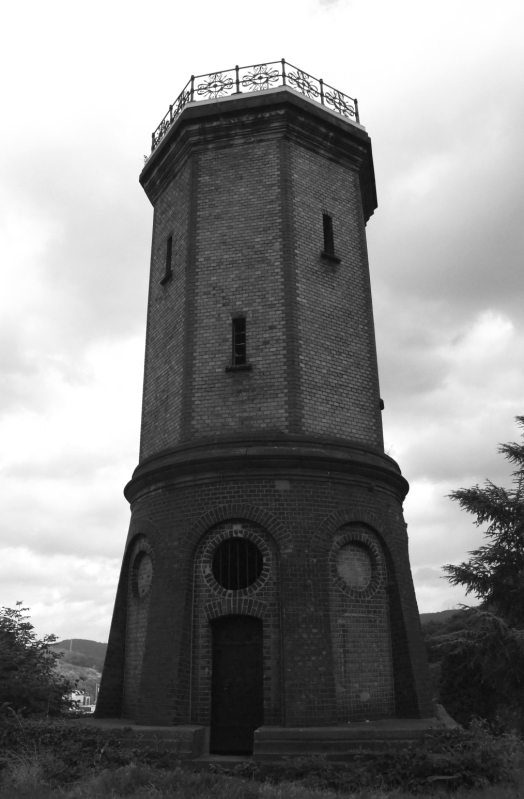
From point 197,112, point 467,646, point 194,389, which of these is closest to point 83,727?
point 194,389

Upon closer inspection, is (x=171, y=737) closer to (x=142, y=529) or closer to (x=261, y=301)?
(x=142, y=529)

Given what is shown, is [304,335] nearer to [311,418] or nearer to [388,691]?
[311,418]

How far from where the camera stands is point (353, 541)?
1116 cm

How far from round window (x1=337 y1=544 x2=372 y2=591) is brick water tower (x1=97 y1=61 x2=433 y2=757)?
0.03 m

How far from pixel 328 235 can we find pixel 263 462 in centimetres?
530

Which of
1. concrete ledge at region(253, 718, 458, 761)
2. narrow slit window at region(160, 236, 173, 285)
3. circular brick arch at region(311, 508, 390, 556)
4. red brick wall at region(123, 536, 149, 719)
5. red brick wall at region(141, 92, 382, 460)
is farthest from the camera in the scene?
narrow slit window at region(160, 236, 173, 285)

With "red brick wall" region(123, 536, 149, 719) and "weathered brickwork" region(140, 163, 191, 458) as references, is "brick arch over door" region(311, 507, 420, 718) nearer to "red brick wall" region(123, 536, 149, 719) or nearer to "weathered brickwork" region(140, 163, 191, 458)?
"red brick wall" region(123, 536, 149, 719)

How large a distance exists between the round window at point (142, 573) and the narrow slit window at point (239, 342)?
3792mm

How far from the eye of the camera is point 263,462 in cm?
1101

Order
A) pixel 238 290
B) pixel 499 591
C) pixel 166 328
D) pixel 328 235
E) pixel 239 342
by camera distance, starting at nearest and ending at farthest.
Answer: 1. pixel 239 342
2. pixel 238 290
3. pixel 166 328
4. pixel 328 235
5. pixel 499 591

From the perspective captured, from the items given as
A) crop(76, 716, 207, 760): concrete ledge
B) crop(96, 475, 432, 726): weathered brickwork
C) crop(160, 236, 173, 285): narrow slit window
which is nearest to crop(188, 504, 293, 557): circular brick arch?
crop(96, 475, 432, 726): weathered brickwork

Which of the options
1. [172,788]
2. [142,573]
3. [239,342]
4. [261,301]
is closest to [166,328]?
[239,342]

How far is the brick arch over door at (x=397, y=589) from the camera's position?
10.7 m

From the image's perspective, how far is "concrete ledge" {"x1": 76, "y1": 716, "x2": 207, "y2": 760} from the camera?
9.12 meters
